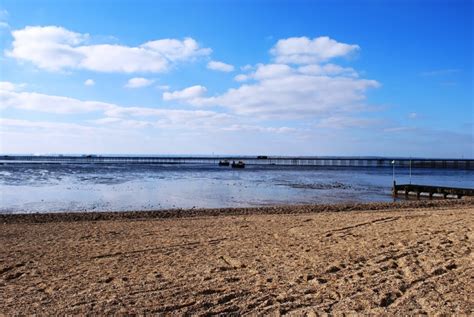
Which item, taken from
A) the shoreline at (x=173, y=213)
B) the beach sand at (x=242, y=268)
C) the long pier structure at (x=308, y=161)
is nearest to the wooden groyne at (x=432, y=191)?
the shoreline at (x=173, y=213)

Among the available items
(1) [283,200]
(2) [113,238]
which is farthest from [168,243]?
(1) [283,200]

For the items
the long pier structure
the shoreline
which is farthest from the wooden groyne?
the long pier structure

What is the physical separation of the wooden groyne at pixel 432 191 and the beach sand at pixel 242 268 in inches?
555

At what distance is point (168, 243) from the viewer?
8.80m

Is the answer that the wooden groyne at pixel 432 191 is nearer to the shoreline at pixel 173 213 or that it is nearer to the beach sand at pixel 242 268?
the shoreline at pixel 173 213

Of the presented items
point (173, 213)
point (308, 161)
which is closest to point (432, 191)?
point (173, 213)

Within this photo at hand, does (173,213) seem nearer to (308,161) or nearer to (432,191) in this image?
(432,191)

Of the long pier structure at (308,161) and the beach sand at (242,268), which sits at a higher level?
the long pier structure at (308,161)

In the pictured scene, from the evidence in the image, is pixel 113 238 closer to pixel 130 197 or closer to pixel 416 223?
pixel 416 223

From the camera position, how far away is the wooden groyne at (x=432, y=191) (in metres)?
23.8

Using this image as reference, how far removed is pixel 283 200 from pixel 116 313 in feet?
54.3

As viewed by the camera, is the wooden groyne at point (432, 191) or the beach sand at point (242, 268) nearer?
the beach sand at point (242, 268)

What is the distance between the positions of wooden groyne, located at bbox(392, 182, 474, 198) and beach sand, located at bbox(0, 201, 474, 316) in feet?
46.3

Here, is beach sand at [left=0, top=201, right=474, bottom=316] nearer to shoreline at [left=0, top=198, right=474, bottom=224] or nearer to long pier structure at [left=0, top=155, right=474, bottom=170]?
shoreline at [left=0, top=198, right=474, bottom=224]
